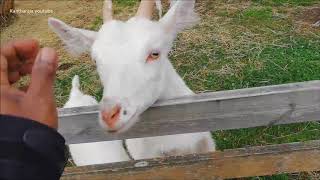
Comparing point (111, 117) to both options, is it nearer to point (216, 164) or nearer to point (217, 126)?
point (217, 126)

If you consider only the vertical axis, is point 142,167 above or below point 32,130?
below

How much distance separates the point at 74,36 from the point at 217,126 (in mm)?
1003

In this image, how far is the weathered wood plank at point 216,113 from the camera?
239cm

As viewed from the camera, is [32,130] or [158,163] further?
[158,163]

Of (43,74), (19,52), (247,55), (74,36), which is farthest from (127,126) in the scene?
(247,55)

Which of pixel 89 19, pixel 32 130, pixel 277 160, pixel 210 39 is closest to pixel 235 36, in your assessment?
pixel 210 39

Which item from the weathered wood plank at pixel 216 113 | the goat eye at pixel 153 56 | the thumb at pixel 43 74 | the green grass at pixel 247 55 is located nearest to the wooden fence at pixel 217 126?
the weathered wood plank at pixel 216 113

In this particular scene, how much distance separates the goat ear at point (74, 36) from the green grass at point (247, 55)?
1823 mm

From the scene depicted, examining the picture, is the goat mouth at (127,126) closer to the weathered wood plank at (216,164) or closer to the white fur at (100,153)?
the weathered wood plank at (216,164)

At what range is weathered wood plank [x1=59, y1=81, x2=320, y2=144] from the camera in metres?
2.39

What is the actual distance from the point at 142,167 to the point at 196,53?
3.69m

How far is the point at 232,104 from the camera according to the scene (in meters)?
2.42

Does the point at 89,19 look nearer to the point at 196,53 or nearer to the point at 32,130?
the point at 196,53

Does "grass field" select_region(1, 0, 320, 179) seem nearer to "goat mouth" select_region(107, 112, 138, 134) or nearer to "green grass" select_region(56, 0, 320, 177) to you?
"green grass" select_region(56, 0, 320, 177)
